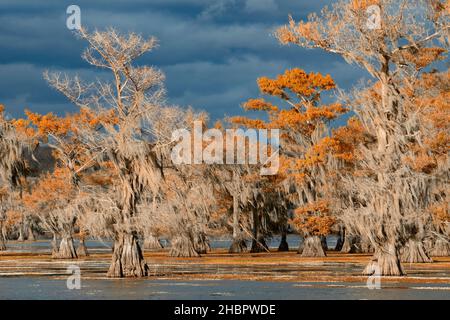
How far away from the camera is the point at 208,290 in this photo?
33344 mm

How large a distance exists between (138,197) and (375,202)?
1067cm

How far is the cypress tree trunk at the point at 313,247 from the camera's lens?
63312 millimetres

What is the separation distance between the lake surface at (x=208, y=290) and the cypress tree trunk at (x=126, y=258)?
5.13ft

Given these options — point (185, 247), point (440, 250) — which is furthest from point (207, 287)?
point (440, 250)

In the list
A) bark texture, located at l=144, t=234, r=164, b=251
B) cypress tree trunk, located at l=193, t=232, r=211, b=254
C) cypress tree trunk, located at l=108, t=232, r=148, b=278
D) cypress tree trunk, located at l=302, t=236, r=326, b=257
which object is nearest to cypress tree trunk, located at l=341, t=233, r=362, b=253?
cypress tree trunk, located at l=302, t=236, r=326, b=257

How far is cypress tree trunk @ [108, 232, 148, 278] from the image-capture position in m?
39.8

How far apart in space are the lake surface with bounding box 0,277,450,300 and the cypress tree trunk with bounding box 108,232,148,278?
61.5 inches

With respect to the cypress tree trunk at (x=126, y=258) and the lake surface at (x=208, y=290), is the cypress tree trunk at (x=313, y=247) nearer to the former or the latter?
the cypress tree trunk at (x=126, y=258)

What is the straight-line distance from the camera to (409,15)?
4128cm

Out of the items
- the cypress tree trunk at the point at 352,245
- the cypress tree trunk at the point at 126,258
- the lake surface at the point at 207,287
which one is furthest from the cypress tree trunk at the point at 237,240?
the cypress tree trunk at the point at 126,258

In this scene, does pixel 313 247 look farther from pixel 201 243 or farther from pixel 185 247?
pixel 201 243

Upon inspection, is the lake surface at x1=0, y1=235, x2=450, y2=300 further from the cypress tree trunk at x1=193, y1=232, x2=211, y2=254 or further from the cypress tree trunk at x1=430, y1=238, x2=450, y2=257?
the cypress tree trunk at x1=193, y1=232, x2=211, y2=254

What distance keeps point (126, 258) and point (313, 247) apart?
25.8m

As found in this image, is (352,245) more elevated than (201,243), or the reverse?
(201,243)
